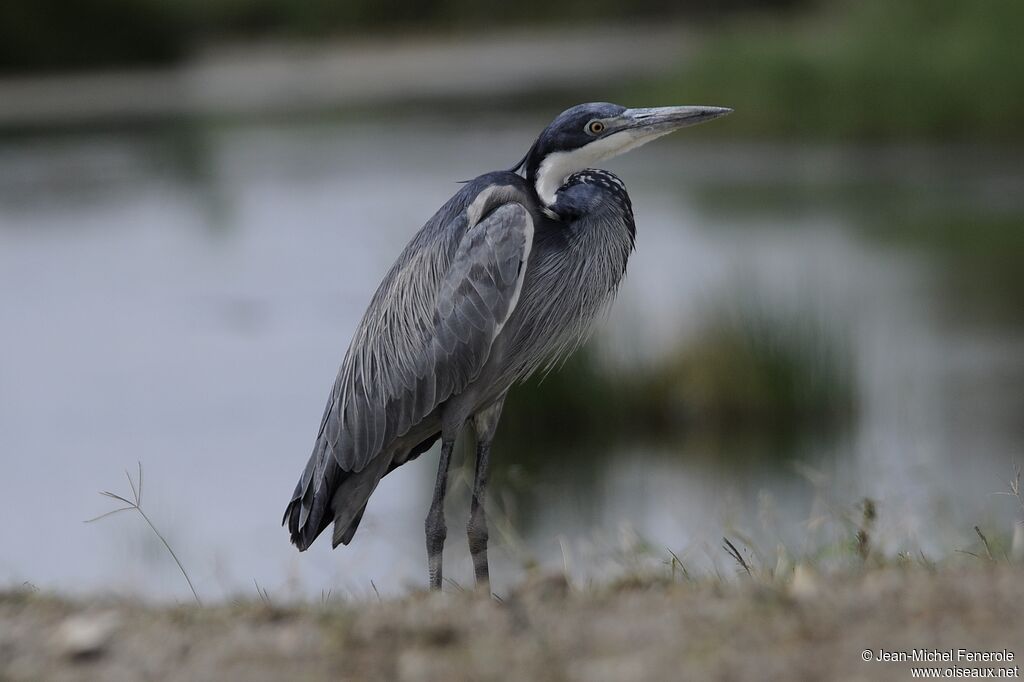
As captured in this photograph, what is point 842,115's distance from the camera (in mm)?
24609

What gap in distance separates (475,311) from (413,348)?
1.00 ft

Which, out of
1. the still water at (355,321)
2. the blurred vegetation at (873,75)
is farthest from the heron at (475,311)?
the blurred vegetation at (873,75)

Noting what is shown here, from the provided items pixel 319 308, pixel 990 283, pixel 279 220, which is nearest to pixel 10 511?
pixel 319 308

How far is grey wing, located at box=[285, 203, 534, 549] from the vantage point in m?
5.09

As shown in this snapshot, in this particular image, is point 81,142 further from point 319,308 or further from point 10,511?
point 10,511

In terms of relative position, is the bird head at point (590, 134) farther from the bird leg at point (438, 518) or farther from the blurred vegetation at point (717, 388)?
the blurred vegetation at point (717, 388)

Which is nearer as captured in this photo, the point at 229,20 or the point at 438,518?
the point at 438,518

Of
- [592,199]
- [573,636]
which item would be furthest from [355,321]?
[573,636]

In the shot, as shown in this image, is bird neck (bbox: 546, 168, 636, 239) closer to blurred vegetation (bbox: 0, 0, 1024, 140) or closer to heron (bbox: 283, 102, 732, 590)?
heron (bbox: 283, 102, 732, 590)

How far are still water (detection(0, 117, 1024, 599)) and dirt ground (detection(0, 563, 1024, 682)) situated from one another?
0.90 meters

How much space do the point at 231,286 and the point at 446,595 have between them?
15336 mm

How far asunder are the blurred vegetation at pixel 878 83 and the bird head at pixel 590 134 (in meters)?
19.1

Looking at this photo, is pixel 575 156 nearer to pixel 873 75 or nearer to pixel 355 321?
pixel 355 321

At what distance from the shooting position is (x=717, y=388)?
1173 centimetres
